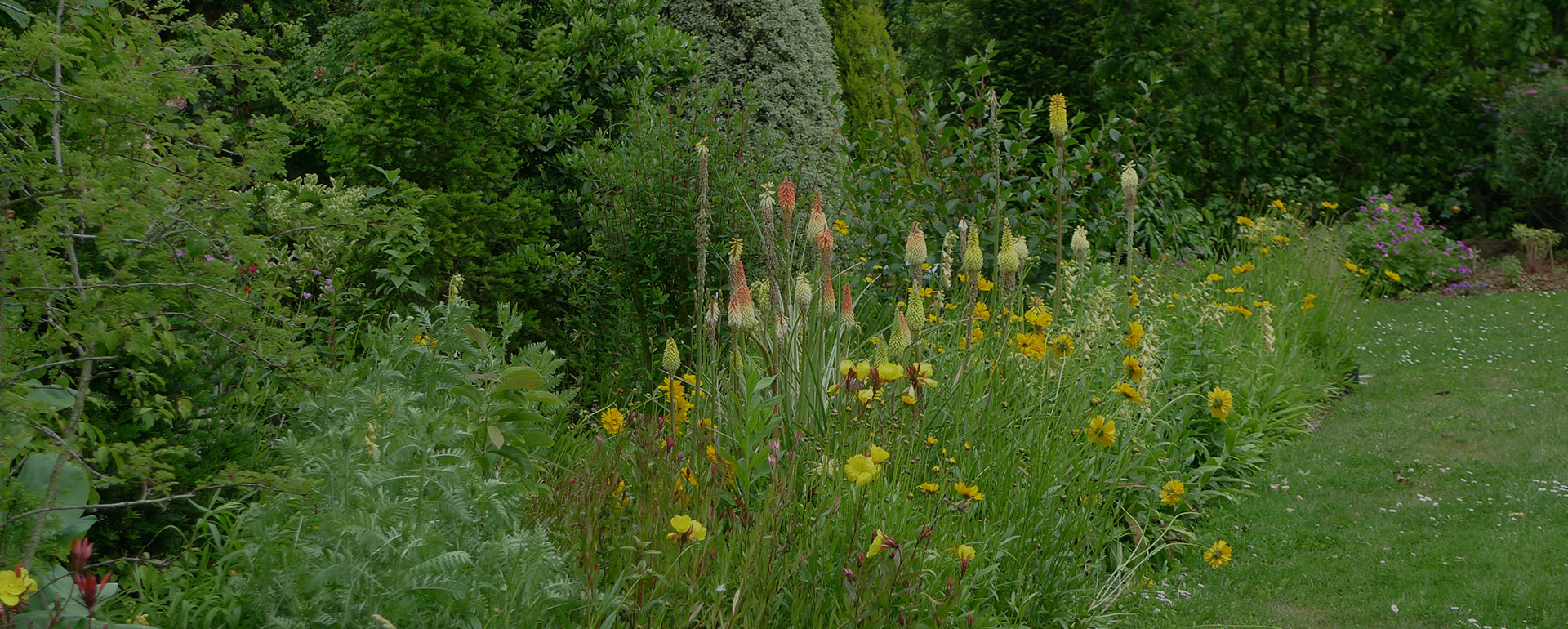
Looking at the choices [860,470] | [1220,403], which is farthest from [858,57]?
[860,470]

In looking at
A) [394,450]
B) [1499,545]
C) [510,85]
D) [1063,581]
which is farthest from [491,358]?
[1499,545]

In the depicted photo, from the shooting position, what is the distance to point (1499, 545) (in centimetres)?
398

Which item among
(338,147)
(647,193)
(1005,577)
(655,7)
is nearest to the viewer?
(1005,577)

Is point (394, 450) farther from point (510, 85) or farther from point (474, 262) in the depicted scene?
point (510, 85)

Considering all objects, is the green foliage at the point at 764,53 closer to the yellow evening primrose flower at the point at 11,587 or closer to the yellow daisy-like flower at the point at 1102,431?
the yellow daisy-like flower at the point at 1102,431

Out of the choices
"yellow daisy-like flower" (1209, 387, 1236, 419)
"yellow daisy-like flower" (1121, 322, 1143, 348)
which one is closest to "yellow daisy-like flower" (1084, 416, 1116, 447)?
"yellow daisy-like flower" (1121, 322, 1143, 348)

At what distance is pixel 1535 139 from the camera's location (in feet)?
35.8

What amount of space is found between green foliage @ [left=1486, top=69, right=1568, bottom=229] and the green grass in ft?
17.2

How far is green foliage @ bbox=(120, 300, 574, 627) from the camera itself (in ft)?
5.96

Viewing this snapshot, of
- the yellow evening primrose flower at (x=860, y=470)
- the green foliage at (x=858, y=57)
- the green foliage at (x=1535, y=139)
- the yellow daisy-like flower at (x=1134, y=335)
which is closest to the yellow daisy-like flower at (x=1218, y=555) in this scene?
the yellow daisy-like flower at (x=1134, y=335)

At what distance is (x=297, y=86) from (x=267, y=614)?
22.9 feet

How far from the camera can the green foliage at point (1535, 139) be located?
10.8 metres

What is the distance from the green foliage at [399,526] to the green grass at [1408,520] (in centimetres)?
209

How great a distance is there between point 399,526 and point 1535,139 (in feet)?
40.9
